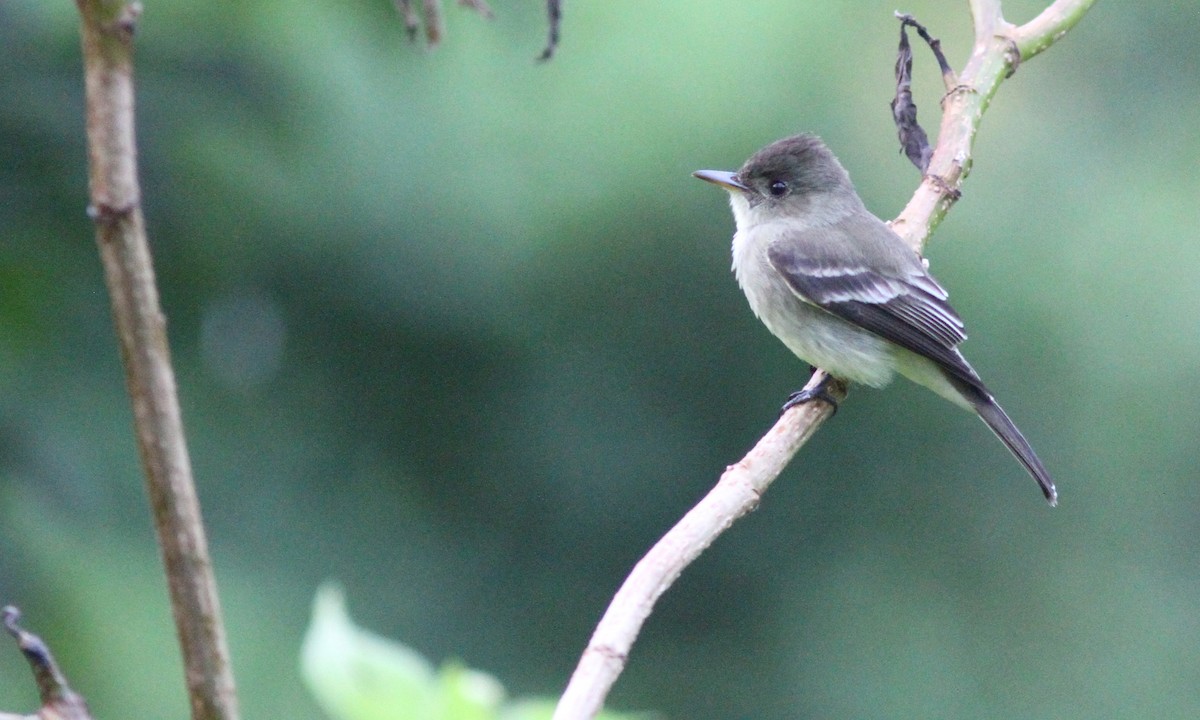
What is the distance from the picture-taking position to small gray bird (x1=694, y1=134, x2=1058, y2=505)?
353 cm

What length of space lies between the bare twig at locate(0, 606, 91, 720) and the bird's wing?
2966 mm

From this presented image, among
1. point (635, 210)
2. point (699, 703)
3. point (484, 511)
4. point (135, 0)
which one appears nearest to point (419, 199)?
point (635, 210)

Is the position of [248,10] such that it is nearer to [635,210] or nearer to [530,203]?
[530,203]

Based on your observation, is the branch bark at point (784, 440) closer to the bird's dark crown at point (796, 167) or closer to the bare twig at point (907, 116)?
the bare twig at point (907, 116)

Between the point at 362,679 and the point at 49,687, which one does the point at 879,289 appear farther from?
the point at 49,687

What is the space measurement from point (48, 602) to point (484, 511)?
175cm

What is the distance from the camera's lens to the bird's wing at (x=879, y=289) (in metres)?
3.54

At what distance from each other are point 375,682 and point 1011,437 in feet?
8.99

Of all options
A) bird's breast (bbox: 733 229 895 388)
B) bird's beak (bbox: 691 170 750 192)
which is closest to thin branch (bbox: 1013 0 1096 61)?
bird's breast (bbox: 733 229 895 388)

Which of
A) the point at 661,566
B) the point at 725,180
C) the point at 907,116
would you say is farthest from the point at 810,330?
the point at 661,566

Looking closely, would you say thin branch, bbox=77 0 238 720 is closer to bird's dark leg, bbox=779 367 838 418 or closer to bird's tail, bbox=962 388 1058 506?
bird's dark leg, bbox=779 367 838 418

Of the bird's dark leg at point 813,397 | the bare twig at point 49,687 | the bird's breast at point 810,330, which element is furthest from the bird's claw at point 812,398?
the bare twig at point 49,687

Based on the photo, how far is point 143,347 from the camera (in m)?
0.64

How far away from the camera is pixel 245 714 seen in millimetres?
3867
